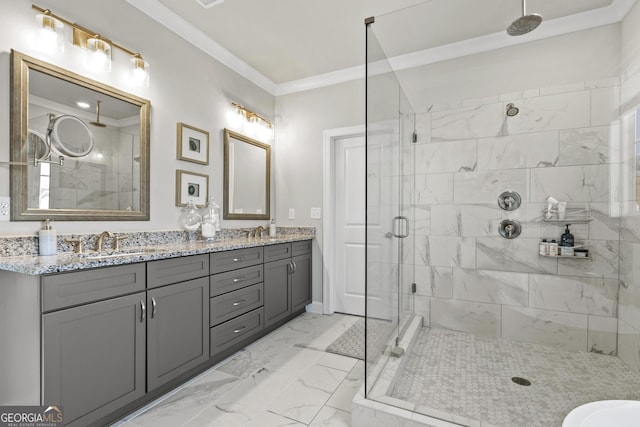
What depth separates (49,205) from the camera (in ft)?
5.55

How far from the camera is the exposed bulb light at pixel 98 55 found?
6.11ft

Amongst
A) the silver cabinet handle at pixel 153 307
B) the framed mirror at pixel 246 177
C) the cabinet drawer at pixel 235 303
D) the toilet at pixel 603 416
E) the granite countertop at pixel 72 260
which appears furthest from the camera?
the framed mirror at pixel 246 177

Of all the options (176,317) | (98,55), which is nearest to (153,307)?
(176,317)

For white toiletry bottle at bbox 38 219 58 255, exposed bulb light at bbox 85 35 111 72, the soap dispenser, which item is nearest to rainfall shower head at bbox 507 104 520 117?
the soap dispenser

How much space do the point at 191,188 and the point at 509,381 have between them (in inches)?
104

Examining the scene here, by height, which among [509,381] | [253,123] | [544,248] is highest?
[253,123]

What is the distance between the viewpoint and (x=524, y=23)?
207 centimetres

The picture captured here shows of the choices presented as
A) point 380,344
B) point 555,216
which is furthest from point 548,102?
point 380,344

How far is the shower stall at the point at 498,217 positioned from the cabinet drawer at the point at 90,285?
1.26 meters

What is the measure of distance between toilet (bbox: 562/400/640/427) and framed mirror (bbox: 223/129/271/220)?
2705 mm

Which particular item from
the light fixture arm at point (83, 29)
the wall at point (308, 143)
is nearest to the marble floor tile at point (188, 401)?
the wall at point (308, 143)

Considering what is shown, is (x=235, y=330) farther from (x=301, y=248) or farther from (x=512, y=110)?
(x=512, y=110)

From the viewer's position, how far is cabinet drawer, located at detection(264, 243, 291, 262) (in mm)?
2646

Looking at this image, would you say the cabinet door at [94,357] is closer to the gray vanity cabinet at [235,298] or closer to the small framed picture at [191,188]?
the gray vanity cabinet at [235,298]
